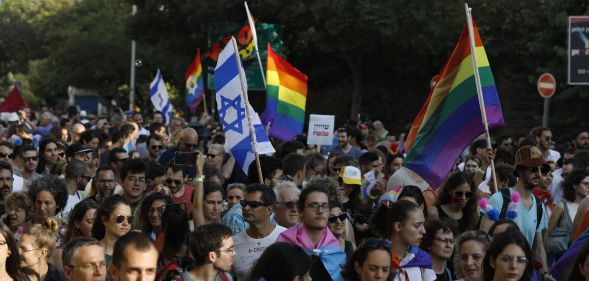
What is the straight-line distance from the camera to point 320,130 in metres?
17.2

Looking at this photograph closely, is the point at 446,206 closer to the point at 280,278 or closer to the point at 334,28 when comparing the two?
the point at 280,278

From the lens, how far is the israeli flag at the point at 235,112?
12.5 m

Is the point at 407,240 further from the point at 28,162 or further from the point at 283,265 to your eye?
the point at 28,162

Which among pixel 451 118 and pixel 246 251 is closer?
pixel 246 251

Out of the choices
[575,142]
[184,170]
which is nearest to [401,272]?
[184,170]

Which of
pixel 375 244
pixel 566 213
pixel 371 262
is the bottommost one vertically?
pixel 371 262

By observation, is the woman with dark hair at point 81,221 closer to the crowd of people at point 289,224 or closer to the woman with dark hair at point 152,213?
the crowd of people at point 289,224

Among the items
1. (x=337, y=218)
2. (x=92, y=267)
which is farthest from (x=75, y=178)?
(x=92, y=267)

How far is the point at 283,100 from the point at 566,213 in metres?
6.53

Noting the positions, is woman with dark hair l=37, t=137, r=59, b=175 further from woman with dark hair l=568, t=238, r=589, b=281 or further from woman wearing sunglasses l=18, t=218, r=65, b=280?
woman with dark hair l=568, t=238, r=589, b=281

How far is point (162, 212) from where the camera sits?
351 inches

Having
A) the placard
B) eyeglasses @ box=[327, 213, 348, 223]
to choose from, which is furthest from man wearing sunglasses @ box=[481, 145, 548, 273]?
the placard

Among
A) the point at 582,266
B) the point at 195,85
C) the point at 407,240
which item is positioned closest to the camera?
the point at 582,266

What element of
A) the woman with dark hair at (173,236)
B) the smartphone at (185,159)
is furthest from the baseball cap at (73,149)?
the woman with dark hair at (173,236)
